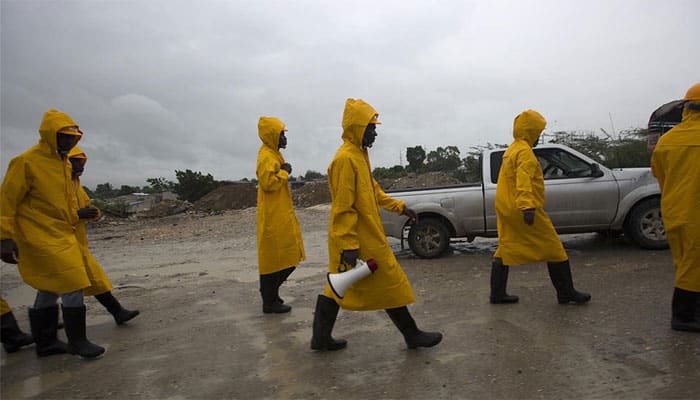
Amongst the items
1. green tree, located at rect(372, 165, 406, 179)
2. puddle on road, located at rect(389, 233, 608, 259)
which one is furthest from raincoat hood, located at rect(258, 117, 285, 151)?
green tree, located at rect(372, 165, 406, 179)

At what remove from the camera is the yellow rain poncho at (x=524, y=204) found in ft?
15.6

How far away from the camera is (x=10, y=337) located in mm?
4492

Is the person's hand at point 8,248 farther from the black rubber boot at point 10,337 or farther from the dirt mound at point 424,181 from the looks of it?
the dirt mound at point 424,181

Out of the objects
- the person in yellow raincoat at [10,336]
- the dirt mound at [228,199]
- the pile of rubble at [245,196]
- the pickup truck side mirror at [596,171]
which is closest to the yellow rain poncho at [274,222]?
the person in yellow raincoat at [10,336]

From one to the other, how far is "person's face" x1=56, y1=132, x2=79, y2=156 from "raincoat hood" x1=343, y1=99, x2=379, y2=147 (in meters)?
2.34

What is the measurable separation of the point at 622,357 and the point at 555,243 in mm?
1375

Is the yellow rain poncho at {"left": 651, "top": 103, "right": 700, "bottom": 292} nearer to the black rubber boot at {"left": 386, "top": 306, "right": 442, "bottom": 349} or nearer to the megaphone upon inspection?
the black rubber boot at {"left": 386, "top": 306, "right": 442, "bottom": 349}

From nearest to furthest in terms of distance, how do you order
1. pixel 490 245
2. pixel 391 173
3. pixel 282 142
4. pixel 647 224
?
pixel 282 142, pixel 647 224, pixel 490 245, pixel 391 173

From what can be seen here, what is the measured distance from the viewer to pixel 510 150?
16.6ft

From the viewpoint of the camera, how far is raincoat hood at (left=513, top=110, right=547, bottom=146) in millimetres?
5059

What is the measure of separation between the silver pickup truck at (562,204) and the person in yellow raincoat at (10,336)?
5205mm

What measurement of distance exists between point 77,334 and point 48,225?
0.94 meters

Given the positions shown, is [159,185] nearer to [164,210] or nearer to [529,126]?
[164,210]

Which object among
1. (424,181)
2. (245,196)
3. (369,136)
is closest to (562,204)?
(369,136)
